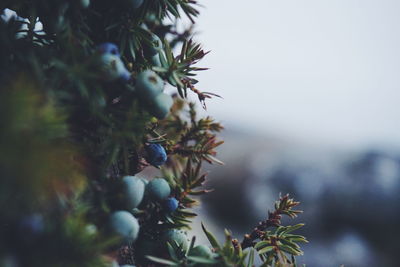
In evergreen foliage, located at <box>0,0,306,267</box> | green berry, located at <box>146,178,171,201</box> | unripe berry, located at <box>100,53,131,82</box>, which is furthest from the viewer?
green berry, located at <box>146,178,171,201</box>

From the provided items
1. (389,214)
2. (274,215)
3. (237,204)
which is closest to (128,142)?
(274,215)

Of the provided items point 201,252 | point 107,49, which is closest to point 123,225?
point 201,252

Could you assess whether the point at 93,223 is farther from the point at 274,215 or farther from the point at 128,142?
the point at 274,215

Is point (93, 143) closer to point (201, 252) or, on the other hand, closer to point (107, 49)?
point (107, 49)

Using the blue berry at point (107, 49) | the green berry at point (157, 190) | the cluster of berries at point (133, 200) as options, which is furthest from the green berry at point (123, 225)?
the blue berry at point (107, 49)

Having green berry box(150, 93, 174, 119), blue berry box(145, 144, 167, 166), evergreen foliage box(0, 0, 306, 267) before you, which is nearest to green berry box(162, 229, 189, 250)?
evergreen foliage box(0, 0, 306, 267)

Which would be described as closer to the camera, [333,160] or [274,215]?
[274,215]

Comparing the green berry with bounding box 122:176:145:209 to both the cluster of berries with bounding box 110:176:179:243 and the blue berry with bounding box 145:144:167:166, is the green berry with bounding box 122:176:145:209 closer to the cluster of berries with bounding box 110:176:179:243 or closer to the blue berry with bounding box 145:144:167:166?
the cluster of berries with bounding box 110:176:179:243
